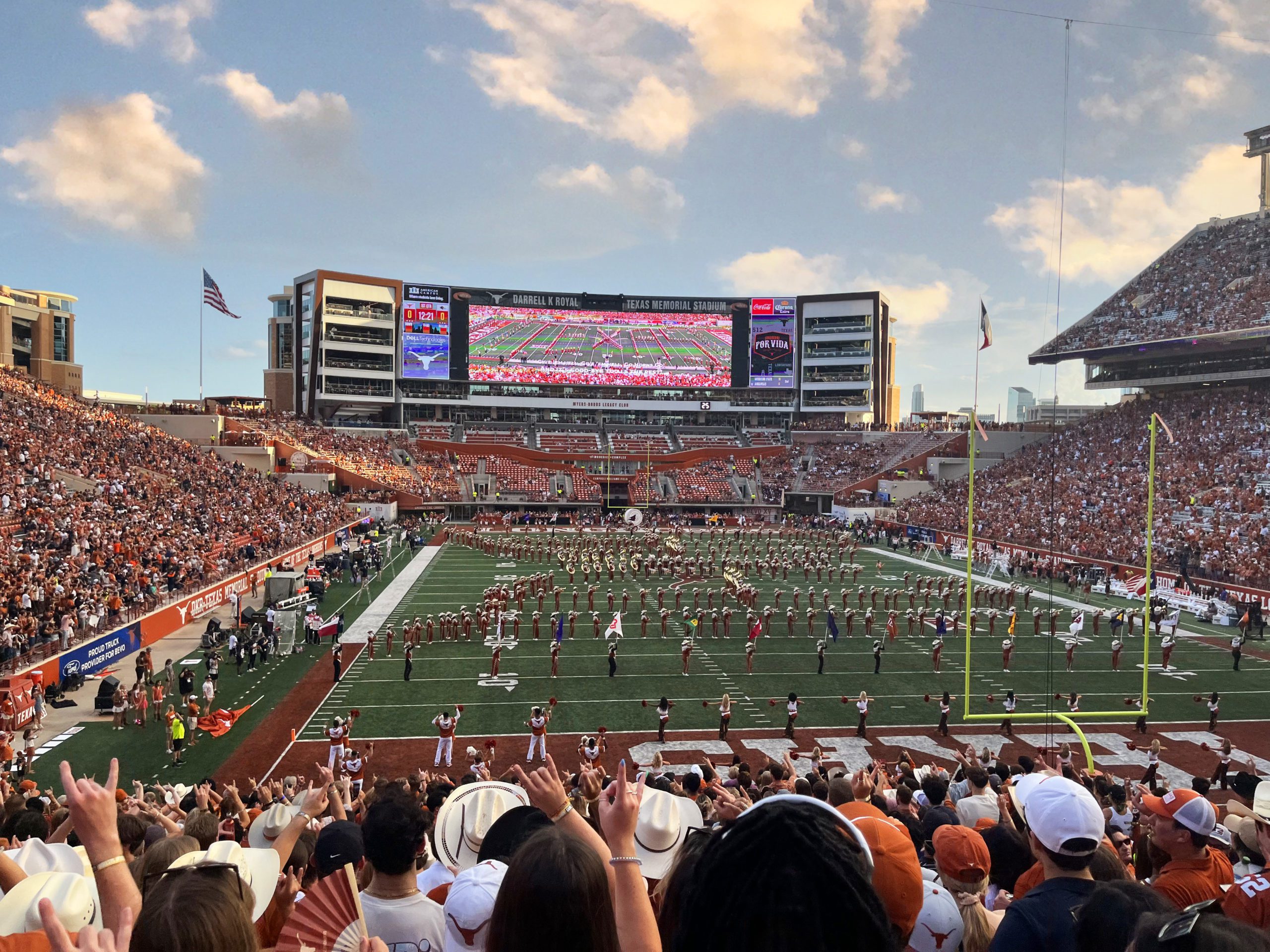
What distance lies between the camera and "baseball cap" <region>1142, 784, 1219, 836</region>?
3447 mm

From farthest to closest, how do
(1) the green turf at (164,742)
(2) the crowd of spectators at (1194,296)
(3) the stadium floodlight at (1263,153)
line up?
(3) the stadium floodlight at (1263,153), (2) the crowd of spectators at (1194,296), (1) the green turf at (164,742)

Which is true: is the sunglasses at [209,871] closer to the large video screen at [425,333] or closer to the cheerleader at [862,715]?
the cheerleader at [862,715]

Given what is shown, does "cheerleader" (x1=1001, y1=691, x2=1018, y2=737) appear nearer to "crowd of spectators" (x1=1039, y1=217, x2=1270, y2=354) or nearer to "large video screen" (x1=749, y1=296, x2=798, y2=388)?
"crowd of spectators" (x1=1039, y1=217, x2=1270, y2=354)

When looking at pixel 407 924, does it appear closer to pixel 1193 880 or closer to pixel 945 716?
pixel 1193 880

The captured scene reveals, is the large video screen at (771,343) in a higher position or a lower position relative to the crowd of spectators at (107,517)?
higher

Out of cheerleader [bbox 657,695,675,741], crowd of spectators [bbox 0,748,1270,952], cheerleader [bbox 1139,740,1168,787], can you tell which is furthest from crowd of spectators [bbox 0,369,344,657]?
cheerleader [bbox 1139,740,1168,787]

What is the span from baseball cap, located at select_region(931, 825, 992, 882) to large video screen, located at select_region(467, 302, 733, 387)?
62.5 metres

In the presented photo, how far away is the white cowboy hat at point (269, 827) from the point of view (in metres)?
3.97

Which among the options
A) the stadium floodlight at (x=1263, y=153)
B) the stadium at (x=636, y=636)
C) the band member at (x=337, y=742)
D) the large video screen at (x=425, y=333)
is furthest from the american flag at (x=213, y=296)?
the stadium floodlight at (x=1263, y=153)

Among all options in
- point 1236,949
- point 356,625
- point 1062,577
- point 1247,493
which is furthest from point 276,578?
point 1247,493

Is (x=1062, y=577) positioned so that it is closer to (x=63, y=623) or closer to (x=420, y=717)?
(x=420, y=717)

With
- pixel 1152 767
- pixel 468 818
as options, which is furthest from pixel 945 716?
pixel 468 818

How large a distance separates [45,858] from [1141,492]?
40.0m

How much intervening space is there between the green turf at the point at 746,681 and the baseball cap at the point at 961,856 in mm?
9905
